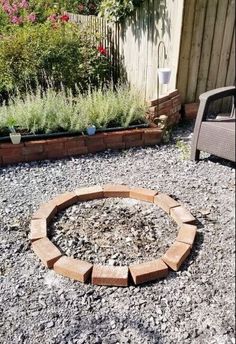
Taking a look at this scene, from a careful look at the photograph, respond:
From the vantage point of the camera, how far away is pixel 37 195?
9.29 ft

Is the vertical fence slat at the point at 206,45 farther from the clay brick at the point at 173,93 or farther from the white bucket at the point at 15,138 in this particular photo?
the white bucket at the point at 15,138

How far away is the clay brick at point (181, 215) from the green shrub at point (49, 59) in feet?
8.66

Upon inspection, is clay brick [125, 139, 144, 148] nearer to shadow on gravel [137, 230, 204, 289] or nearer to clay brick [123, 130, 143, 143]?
clay brick [123, 130, 143, 143]

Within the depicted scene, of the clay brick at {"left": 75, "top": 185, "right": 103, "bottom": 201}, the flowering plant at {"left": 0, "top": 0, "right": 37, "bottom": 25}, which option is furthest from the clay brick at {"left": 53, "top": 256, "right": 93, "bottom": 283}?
the flowering plant at {"left": 0, "top": 0, "right": 37, "bottom": 25}

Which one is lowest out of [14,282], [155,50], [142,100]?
[14,282]

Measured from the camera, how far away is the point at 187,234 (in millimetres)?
2275

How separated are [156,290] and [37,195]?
131 cm

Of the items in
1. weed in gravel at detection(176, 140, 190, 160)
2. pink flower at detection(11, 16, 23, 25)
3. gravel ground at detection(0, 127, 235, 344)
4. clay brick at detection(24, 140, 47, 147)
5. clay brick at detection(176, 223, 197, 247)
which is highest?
pink flower at detection(11, 16, 23, 25)

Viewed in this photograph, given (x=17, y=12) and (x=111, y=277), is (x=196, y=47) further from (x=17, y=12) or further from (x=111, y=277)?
(x=17, y=12)

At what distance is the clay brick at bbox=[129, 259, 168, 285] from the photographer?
6.46ft

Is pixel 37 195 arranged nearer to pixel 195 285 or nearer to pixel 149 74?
pixel 195 285

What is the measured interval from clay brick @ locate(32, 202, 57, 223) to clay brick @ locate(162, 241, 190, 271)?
0.87 meters

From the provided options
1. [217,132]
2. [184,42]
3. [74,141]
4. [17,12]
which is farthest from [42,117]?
[17,12]

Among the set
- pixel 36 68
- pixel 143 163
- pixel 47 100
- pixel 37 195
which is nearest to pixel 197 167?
pixel 143 163
